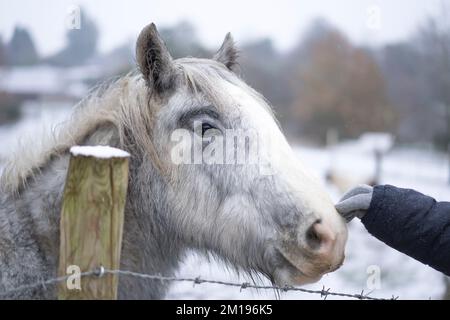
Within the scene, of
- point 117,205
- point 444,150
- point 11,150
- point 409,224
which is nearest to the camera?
point 117,205

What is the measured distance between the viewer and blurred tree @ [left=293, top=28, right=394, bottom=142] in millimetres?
37281

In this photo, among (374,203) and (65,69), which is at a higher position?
(65,69)

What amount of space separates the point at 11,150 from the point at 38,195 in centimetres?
51

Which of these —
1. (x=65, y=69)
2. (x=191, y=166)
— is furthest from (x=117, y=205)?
(x=65, y=69)

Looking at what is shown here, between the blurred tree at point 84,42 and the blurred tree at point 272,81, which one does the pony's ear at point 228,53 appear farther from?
the blurred tree at point 272,81

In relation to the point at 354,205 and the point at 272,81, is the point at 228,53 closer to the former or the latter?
the point at 354,205

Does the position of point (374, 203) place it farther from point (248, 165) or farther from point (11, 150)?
point (11, 150)

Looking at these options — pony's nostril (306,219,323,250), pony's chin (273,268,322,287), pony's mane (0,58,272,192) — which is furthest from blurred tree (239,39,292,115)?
pony's nostril (306,219,323,250)

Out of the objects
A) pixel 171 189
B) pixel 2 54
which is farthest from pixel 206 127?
pixel 2 54

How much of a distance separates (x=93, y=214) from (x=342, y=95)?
128ft

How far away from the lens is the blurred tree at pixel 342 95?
3728 cm

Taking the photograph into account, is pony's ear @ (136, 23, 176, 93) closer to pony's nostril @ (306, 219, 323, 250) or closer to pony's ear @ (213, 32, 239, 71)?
pony's ear @ (213, 32, 239, 71)

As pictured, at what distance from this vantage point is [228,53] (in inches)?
143

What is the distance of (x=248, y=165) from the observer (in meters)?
2.77
